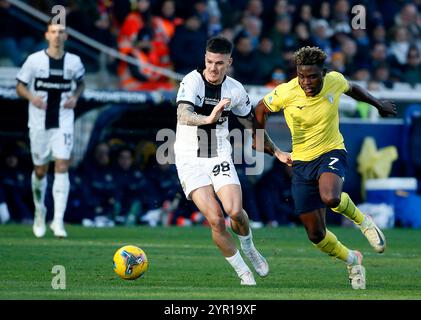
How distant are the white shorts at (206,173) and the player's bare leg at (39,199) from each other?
4.94 metres

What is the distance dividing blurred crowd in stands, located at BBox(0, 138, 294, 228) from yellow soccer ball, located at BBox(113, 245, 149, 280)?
7491mm

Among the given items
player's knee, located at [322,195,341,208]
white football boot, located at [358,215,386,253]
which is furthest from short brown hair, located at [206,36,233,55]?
white football boot, located at [358,215,386,253]

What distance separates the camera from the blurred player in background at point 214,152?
10.2m

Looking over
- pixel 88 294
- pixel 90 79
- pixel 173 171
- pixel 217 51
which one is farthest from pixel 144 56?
pixel 88 294

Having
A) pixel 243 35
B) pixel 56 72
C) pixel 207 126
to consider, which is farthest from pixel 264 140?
pixel 243 35

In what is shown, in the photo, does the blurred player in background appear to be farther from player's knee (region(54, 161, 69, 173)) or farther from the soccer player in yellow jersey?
player's knee (region(54, 161, 69, 173))

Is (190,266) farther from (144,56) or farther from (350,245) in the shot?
(144,56)

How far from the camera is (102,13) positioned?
65.6ft

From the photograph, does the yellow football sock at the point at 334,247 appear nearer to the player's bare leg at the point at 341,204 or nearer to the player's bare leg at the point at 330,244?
the player's bare leg at the point at 330,244

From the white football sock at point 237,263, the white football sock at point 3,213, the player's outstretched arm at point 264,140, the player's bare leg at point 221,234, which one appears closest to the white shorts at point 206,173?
the player's bare leg at point 221,234

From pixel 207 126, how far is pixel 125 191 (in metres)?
7.83

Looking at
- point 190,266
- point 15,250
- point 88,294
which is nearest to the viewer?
point 88,294
